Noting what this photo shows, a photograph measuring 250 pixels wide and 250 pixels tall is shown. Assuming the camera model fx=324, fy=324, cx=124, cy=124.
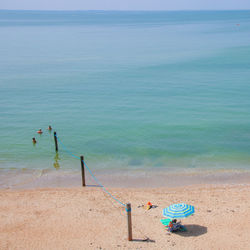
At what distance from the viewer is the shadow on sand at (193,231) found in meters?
16.2

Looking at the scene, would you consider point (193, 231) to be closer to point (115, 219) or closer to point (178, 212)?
point (178, 212)

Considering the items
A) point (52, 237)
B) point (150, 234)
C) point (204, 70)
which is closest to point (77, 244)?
point (52, 237)

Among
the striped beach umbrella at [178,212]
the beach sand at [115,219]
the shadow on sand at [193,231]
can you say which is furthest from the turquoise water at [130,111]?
the striped beach umbrella at [178,212]

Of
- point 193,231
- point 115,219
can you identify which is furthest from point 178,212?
point 115,219

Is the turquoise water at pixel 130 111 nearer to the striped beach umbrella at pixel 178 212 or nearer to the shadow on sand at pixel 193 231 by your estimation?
the shadow on sand at pixel 193 231

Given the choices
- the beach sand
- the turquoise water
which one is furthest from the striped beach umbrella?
the turquoise water

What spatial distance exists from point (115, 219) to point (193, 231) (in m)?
4.23

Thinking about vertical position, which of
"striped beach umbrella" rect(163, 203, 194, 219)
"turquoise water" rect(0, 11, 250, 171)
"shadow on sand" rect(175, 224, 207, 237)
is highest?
"turquoise water" rect(0, 11, 250, 171)

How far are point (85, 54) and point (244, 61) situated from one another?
37.2m

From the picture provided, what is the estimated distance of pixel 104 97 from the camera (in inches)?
1795

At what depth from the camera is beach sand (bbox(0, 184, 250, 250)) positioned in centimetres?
1568

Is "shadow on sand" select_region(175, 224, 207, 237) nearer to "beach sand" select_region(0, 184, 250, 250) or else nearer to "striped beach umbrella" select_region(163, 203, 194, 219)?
"beach sand" select_region(0, 184, 250, 250)

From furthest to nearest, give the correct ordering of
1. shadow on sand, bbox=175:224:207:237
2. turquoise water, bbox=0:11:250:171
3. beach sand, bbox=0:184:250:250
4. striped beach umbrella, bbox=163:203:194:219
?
turquoise water, bbox=0:11:250:171 < shadow on sand, bbox=175:224:207:237 < beach sand, bbox=0:184:250:250 < striped beach umbrella, bbox=163:203:194:219

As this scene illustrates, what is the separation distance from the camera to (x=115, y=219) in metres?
17.8
